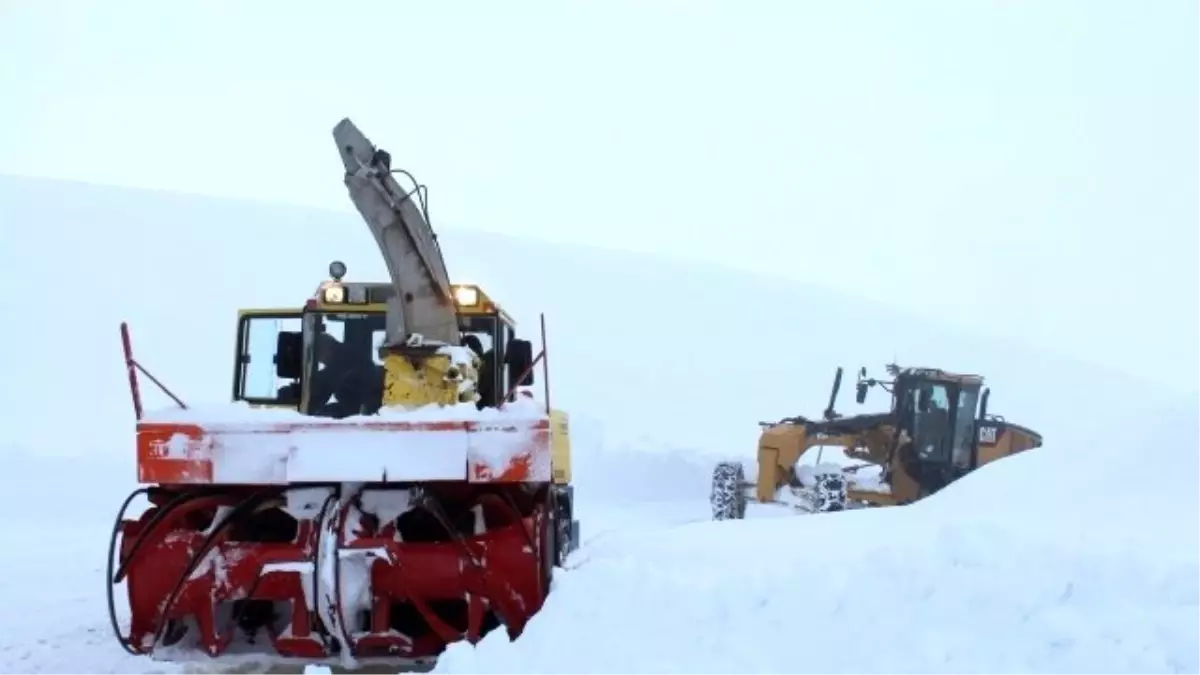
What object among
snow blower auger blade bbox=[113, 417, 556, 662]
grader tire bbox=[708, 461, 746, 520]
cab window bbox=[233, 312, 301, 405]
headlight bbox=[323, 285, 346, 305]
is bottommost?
grader tire bbox=[708, 461, 746, 520]

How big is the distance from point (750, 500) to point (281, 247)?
27.0 m

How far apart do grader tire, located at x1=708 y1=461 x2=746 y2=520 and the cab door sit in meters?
8.14

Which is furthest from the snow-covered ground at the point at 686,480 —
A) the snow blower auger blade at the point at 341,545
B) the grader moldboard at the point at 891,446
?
the grader moldboard at the point at 891,446

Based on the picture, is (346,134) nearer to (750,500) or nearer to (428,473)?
(428,473)

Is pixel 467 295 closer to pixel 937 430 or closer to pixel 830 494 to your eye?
pixel 830 494

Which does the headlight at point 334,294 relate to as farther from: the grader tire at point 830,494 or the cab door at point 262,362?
the grader tire at point 830,494

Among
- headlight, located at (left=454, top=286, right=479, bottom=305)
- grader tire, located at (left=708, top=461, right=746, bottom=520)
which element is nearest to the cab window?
headlight, located at (left=454, top=286, right=479, bottom=305)

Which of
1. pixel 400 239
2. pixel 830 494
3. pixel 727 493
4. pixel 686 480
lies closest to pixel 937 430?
pixel 830 494

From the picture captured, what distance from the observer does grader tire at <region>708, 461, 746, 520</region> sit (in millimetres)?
15422

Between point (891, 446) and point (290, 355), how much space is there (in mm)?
9347

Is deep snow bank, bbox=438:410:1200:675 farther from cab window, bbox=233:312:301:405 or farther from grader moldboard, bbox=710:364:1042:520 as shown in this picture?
grader moldboard, bbox=710:364:1042:520

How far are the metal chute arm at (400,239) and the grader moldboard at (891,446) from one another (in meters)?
8.69

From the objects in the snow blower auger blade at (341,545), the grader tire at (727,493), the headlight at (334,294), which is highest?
the headlight at (334,294)

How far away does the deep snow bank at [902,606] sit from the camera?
4223 mm
